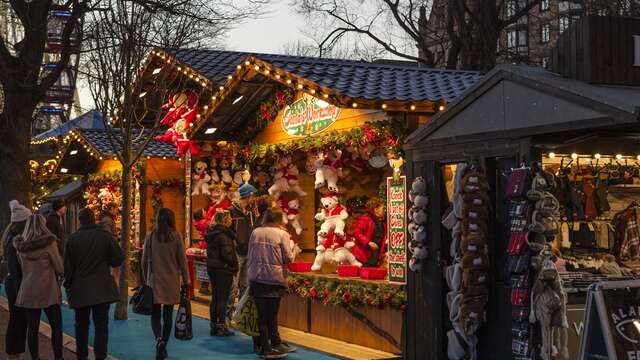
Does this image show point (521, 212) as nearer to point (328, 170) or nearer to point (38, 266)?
point (38, 266)

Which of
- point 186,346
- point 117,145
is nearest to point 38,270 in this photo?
point 186,346

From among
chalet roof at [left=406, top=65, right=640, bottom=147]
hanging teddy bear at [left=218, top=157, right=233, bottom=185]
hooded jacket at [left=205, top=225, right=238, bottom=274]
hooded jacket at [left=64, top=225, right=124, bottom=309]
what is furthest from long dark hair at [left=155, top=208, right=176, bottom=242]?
hanging teddy bear at [left=218, top=157, right=233, bottom=185]

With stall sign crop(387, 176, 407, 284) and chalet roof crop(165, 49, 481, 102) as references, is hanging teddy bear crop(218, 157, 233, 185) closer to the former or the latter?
chalet roof crop(165, 49, 481, 102)

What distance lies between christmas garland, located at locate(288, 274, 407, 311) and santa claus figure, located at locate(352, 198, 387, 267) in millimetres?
709

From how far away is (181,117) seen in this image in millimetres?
18375

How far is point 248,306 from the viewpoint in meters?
11.0

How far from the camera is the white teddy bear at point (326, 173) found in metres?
13.2

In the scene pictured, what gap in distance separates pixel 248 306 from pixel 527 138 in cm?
423

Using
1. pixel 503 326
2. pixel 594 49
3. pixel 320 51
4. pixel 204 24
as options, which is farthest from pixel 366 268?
pixel 320 51

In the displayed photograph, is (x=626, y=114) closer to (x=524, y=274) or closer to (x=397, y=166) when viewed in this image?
(x=524, y=274)

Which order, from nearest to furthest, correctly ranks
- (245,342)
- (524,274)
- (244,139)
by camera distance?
(524,274), (245,342), (244,139)

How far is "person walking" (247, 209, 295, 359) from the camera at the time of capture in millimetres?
10453

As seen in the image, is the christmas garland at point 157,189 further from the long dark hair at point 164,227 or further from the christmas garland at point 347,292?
the long dark hair at point 164,227

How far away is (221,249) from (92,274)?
2804mm
